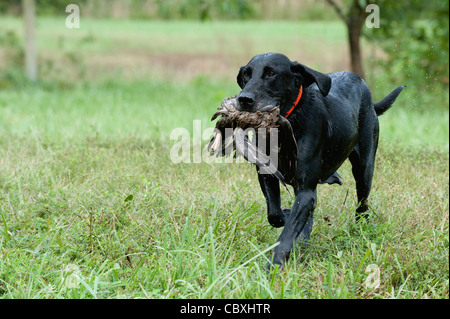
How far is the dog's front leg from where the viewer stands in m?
3.61

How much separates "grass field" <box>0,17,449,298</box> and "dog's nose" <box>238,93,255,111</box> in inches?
30.5

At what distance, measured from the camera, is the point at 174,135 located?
25.0ft

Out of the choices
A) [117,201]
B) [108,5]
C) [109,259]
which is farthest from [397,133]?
[108,5]

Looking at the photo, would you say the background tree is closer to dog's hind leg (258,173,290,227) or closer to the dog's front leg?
dog's hind leg (258,173,290,227)

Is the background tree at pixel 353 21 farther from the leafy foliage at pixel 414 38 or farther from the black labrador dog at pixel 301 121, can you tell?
the black labrador dog at pixel 301 121

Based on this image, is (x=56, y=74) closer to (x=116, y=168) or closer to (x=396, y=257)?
(x=116, y=168)

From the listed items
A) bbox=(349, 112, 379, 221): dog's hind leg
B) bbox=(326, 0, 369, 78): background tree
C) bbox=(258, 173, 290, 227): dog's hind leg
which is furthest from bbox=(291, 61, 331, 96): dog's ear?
bbox=(326, 0, 369, 78): background tree

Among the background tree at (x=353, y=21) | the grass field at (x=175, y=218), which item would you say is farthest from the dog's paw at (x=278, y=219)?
the background tree at (x=353, y=21)

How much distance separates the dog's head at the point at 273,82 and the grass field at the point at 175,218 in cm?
84

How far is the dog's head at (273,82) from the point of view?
367 centimetres

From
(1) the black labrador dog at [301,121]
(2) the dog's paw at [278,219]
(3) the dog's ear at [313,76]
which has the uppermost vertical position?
(3) the dog's ear at [313,76]

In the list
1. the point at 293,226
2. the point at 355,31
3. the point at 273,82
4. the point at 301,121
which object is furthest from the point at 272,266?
the point at 355,31
